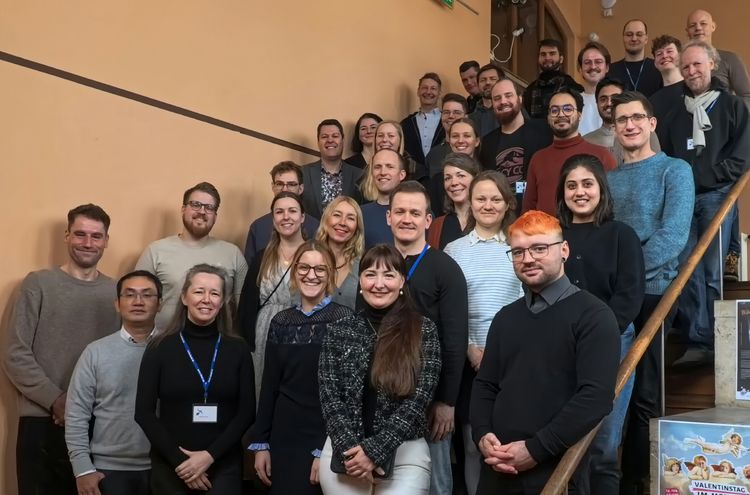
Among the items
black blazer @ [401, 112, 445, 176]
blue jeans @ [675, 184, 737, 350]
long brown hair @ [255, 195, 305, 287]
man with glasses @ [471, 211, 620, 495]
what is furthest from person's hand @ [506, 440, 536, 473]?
black blazer @ [401, 112, 445, 176]

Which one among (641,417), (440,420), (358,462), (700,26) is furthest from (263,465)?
(700,26)

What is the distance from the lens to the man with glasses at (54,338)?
3.67 m

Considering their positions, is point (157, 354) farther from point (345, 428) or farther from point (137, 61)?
point (137, 61)

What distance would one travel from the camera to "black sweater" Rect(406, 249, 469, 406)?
9.96ft

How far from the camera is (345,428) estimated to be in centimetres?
279

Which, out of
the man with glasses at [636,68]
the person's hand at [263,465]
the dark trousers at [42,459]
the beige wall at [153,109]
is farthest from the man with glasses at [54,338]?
the man with glasses at [636,68]

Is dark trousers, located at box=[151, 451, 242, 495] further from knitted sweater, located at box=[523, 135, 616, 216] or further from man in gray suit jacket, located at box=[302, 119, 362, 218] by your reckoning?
man in gray suit jacket, located at box=[302, 119, 362, 218]

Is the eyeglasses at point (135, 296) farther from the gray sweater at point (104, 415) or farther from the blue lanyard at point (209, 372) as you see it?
the blue lanyard at point (209, 372)

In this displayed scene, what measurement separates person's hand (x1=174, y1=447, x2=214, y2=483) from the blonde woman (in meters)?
0.98

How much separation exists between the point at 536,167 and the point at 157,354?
2044 mm

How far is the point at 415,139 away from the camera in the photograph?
6.23m

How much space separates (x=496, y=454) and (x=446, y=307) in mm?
759

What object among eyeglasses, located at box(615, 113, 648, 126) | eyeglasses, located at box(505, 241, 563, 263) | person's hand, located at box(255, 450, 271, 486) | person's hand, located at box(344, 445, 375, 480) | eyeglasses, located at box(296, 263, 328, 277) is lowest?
person's hand, located at box(255, 450, 271, 486)

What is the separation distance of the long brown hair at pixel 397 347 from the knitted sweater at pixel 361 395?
0.10 ft
